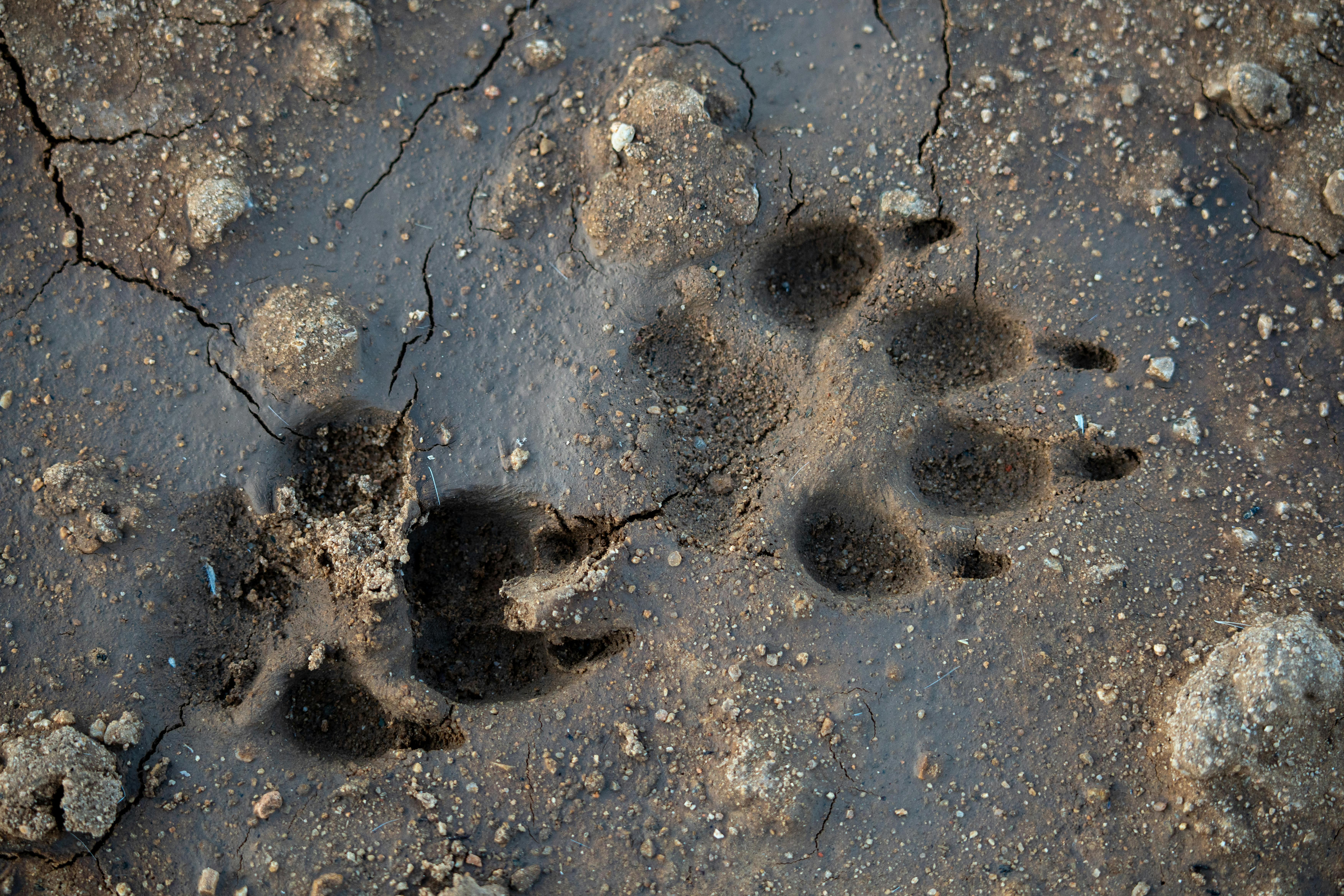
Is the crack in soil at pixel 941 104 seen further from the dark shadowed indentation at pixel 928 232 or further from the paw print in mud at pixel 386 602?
the paw print in mud at pixel 386 602

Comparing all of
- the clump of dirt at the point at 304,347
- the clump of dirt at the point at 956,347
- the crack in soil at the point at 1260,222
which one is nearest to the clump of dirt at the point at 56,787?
the clump of dirt at the point at 304,347

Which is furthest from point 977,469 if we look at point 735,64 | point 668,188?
point 735,64

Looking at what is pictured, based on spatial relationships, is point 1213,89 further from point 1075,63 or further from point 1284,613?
point 1284,613

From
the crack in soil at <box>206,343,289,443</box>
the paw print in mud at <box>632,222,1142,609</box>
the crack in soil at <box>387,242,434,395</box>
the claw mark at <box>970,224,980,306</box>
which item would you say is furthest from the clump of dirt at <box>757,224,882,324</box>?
the crack in soil at <box>206,343,289,443</box>

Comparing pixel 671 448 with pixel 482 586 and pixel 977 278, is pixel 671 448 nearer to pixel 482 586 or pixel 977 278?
pixel 482 586

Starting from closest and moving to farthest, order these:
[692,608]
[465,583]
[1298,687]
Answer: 1. [1298,687]
2. [692,608]
3. [465,583]

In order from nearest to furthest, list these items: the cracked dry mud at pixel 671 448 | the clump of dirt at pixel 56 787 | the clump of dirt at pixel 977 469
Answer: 1. the clump of dirt at pixel 56 787
2. the cracked dry mud at pixel 671 448
3. the clump of dirt at pixel 977 469

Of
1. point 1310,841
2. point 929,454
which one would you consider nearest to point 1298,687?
point 1310,841
